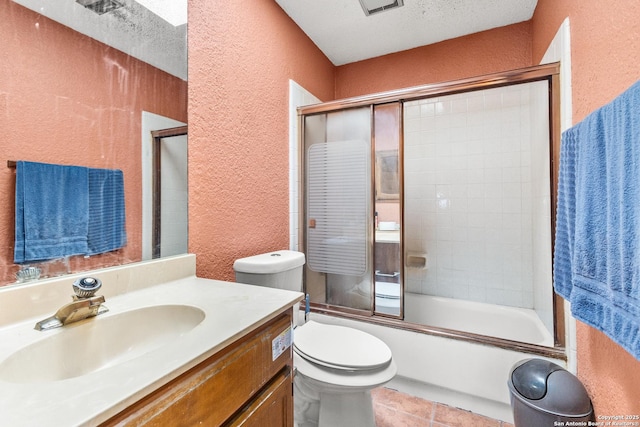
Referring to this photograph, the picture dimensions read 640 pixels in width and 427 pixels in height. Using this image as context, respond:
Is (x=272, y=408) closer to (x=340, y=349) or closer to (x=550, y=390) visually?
(x=340, y=349)

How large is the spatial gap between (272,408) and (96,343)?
51cm

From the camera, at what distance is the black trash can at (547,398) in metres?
1.07

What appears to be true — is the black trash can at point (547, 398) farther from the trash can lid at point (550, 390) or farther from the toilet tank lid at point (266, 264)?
the toilet tank lid at point (266, 264)

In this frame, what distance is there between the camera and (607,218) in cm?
83

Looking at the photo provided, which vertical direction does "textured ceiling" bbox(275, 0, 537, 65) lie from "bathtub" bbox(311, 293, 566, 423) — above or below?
above

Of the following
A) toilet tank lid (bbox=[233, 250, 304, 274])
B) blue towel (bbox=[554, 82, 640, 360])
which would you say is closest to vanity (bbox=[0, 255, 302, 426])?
toilet tank lid (bbox=[233, 250, 304, 274])

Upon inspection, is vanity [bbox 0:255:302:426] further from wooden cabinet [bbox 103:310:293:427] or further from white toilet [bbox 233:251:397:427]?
white toilet [bbox 233:251:397:427]

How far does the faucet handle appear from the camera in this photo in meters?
0.77

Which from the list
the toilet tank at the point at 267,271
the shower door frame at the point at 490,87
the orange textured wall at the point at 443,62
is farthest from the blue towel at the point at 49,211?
the orange textured wall at the point at 443,62

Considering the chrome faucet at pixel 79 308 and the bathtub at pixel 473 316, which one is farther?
the bathtub at pixel 473 316

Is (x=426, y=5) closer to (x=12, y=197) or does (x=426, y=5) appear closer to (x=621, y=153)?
(x=621, y=153)

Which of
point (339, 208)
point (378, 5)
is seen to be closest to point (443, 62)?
point (378, 5)

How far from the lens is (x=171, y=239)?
1197 millimetres

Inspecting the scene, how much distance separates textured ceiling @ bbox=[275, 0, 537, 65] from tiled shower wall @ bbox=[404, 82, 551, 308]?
499mm
